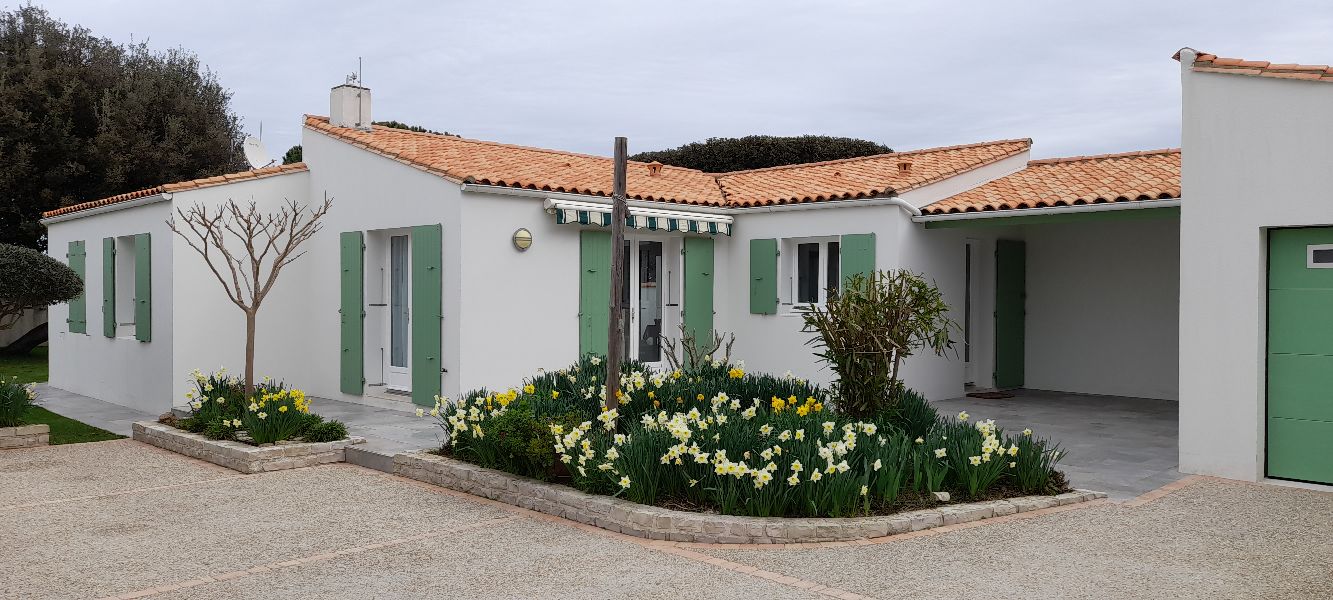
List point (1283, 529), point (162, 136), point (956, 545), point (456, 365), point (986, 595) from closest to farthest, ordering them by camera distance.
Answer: point (986, 595) < point (956, 545) < point (1283, 529) < point (456, 365) < point (162, 136)

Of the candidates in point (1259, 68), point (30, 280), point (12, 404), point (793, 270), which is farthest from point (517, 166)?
point (1259, 68)

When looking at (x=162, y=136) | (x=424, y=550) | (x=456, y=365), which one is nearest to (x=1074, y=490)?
(x=424, y=550)

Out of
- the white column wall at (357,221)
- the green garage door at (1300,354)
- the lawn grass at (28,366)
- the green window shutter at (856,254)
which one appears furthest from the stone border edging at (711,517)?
the lawn grass at (28,366)

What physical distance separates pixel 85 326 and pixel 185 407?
4.02 metres

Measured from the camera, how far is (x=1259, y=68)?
28.0 ft

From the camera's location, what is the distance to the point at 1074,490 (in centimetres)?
811

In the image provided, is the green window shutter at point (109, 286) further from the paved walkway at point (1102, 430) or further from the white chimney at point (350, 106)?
the paved walkway at point (1102, 430)

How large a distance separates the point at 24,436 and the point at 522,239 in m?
5.85

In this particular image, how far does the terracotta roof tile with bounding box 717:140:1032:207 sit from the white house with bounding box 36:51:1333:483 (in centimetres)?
7

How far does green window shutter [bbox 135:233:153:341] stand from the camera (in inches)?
533

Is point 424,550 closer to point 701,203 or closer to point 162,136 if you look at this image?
point 701,203

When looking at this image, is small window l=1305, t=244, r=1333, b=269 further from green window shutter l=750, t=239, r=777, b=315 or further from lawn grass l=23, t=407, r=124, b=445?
lawn grass l=23, t=407, r=124, b=445

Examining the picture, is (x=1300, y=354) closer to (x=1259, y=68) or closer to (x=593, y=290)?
(x=1259, y=68)

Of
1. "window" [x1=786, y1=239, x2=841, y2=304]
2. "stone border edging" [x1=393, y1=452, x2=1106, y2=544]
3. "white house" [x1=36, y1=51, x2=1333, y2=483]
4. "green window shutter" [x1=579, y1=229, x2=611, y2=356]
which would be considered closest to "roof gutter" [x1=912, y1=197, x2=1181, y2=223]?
"white house" [x1=36, y1=51, x2=1333, y2=483]
